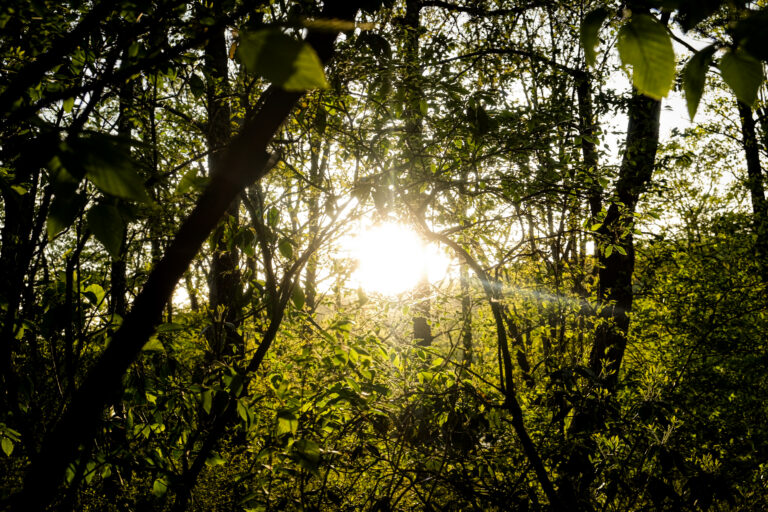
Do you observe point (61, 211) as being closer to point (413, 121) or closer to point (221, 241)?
point (221, 241)

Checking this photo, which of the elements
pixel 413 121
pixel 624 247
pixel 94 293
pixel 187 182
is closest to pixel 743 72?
pixel 187 182

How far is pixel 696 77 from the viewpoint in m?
0.53

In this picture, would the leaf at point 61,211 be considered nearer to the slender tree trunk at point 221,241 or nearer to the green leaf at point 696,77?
the slender tree trunk at point 221,241

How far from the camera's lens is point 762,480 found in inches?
142

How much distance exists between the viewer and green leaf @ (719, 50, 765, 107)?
511 millimetres

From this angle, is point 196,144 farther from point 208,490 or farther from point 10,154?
point 10,154

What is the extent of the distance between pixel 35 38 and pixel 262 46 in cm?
298

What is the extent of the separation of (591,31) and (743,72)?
194 millimetres

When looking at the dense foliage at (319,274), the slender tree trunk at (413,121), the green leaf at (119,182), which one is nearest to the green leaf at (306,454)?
the dense foliage at (319,274)

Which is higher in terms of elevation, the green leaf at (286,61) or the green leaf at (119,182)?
the green leaf at (286,61)

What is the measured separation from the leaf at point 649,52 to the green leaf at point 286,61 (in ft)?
1.17

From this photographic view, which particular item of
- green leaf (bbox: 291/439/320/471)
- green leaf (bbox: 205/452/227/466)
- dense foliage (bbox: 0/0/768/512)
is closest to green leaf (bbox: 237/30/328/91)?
dense foliage (bbox: 0/0/768/512)

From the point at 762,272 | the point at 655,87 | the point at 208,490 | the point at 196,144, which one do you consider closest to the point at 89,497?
the point at 208,490

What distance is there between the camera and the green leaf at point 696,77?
20.6 inches
